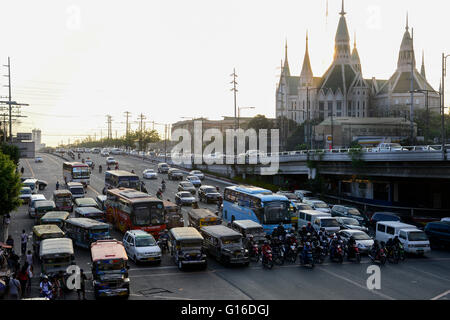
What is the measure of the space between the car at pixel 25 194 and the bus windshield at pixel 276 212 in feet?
93.7

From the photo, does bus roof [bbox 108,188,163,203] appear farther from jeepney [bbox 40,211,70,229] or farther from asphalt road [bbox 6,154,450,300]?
asphalt road [bbox 6,154,450,300]

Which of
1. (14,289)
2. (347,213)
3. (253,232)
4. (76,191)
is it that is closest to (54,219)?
(14,289)

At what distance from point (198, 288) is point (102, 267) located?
15.5 feet

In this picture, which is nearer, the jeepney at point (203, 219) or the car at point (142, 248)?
the car at point (142, 248)

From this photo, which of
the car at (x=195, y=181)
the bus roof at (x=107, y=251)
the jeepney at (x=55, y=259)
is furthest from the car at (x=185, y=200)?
the jeepney at (x=55, y=259)

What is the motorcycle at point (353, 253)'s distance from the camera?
29.3 meters

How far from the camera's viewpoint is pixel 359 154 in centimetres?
5509

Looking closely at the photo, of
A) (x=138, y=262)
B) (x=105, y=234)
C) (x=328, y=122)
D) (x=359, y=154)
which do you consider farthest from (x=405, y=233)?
(x=328, y=122)

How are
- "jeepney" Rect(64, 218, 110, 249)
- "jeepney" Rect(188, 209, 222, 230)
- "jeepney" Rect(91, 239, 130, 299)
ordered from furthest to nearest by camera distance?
1. "jeepney" Rect(188, 209, 222, 230)
2. "jeepney" Rect(64, 218, 110, 249)
3. "jeepney" Rect(91, 239, 130, 299)

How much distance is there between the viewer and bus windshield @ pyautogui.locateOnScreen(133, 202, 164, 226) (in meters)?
33.0

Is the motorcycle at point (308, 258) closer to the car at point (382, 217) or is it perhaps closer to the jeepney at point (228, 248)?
the jeepney at point (228, 248)

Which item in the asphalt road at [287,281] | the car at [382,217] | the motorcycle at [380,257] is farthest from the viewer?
the car at [382,217]

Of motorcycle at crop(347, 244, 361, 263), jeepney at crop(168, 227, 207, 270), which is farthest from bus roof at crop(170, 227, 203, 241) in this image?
motorcycle at crop(347, 244, 361, 263)

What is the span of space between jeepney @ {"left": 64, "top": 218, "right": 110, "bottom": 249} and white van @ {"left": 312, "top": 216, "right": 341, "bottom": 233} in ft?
51.6
